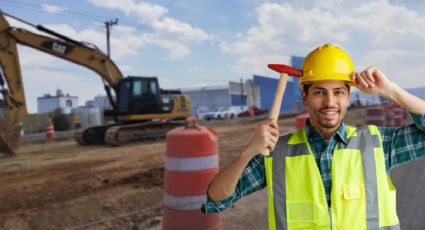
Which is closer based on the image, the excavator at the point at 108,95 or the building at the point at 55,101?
the excavator at the point at 108,95

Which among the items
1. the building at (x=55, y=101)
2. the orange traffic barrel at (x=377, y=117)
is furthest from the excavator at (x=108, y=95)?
the building at (x=55, y=101)

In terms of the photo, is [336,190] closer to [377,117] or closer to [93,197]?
[93,197]

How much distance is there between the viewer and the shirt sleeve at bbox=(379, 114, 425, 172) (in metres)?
2.13

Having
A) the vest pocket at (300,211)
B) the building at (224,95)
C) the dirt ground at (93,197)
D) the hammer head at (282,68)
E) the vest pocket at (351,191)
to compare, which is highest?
the building at (224,95)

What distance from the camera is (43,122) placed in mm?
32969

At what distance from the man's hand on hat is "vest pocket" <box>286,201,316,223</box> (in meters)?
0.69

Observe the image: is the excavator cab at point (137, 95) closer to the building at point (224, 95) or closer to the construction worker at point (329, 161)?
the construction worker at point (329, 161)

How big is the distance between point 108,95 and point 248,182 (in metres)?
15.8

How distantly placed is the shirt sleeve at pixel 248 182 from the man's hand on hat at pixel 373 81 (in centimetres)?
67

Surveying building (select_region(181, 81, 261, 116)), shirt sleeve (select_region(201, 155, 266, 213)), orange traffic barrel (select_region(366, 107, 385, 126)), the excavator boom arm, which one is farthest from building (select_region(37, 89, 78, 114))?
shirt sleeve (select_region(201, 155, 266, 213))

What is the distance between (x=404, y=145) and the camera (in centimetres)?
213

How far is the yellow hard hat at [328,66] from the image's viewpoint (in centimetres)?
210

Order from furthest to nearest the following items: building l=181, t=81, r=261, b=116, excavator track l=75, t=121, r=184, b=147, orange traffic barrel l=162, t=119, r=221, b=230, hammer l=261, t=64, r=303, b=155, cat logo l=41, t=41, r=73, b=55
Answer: building l=181, t=81, r=261, b=116
excavator track l=75, t=121, r=184, b=147
cat logo l=41, t=41, r=73, b=55
orange traffic barrel l=162, t=119, r=221, b=230
hammer l=261, t=64, r=303, b=155

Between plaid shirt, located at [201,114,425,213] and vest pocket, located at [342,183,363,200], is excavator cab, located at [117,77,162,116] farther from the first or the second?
vest pocket, located at [342,183,363,200]
